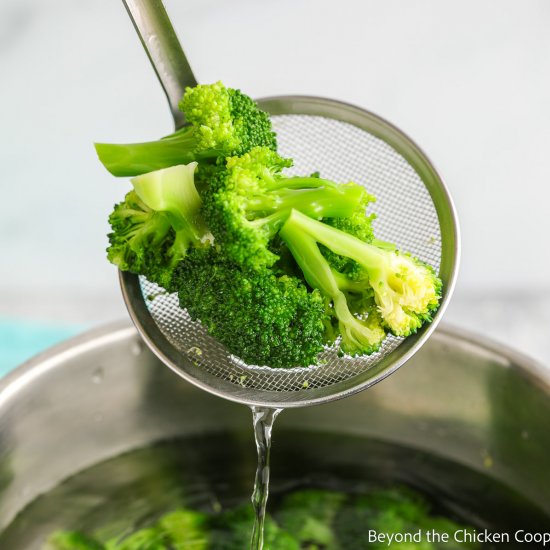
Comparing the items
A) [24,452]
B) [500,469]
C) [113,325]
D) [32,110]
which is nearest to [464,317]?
[500,469]

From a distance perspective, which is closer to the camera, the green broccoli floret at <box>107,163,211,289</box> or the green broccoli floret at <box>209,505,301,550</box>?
the green broccoli floret at <box>107,163,211,289</box>

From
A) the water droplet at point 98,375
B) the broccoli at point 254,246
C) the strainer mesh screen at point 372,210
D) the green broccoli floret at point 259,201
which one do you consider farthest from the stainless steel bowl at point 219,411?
the green broccoli floret at point 259,201

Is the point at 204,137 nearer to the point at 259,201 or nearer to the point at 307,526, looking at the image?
the point at 259,201

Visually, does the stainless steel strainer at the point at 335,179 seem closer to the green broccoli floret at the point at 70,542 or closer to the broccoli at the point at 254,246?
the broccoli at the point at 254,246

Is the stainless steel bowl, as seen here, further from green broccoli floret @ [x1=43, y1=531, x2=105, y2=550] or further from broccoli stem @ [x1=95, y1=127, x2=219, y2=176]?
broccoli stem @ [x1=95, y1=127, x2=219, y2=176]

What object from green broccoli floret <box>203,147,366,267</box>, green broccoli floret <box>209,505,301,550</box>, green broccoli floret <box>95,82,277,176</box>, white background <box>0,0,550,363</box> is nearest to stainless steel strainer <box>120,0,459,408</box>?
green broccoli floret <box>95,82,277,176</box>

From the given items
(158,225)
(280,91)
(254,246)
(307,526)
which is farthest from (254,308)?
(280,91)
